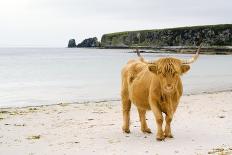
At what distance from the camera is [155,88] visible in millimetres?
9164

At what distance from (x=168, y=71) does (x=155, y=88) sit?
1.90 ft

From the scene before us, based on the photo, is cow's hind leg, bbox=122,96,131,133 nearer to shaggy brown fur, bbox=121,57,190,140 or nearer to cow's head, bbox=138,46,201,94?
shaggy brown fur, bbox=121,57,190,140

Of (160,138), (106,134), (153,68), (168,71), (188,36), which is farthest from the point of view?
(188,36)

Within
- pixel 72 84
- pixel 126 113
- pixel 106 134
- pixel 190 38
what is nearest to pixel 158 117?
pixel 126 113

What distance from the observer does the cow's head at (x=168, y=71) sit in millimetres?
8711

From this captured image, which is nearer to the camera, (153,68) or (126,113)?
(153,68)

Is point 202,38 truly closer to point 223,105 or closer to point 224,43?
point 224,43

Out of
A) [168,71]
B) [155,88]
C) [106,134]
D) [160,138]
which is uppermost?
[168,71]

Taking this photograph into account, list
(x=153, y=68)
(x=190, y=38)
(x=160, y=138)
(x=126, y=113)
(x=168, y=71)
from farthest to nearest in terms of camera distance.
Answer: (x=190, y=38), (x=126, y=113), (x=160, y=138), (x=153, y=68), (x=168, y=71)

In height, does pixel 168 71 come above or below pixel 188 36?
above

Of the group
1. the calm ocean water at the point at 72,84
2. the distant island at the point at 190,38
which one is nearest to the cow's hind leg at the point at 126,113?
the calm ocean water at the point at 72,84

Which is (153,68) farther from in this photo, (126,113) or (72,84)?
(72,84)

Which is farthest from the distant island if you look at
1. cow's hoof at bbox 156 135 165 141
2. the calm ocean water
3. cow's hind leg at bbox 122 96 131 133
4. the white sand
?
cow's hoof at bbox 156 135 165 141

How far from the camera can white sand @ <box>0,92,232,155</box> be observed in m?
8.75
